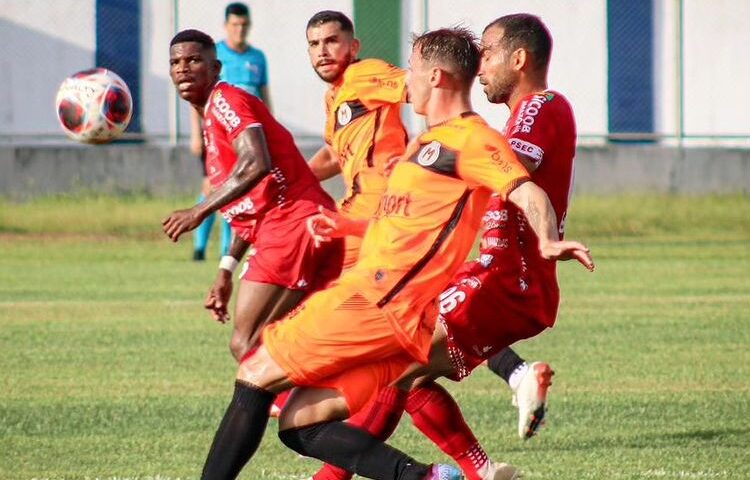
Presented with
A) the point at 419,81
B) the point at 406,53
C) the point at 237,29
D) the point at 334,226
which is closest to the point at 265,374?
the point at 334,226

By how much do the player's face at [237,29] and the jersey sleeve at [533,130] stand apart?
1130cm

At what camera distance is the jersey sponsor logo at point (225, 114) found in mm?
7566

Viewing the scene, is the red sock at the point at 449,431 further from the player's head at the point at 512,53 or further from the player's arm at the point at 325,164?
the player's arm at the point at 325,164

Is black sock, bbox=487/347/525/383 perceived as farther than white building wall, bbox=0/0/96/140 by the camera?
No

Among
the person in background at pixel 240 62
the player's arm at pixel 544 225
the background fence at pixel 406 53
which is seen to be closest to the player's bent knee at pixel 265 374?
the player's arm at pixel 544 225

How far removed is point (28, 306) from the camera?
13641mm

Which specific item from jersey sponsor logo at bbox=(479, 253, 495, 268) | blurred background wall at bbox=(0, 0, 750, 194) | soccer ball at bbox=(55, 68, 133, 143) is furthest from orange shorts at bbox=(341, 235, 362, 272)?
blurred background wall at bbox=(0, 0, 750, 194)

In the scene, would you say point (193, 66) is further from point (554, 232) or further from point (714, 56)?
point (714, 56)

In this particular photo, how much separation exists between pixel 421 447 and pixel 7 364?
12.0 ft

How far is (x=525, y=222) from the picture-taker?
646 cm

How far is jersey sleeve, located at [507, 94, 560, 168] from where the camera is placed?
623 cm

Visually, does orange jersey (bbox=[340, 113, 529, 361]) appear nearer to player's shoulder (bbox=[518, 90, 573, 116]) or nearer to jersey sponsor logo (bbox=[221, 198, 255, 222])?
player's shoulder (bbox=[518, 90, 573, 116])

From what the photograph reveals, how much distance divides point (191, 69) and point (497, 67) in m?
1.86

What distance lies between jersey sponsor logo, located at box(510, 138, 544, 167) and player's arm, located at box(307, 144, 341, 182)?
262 cm
